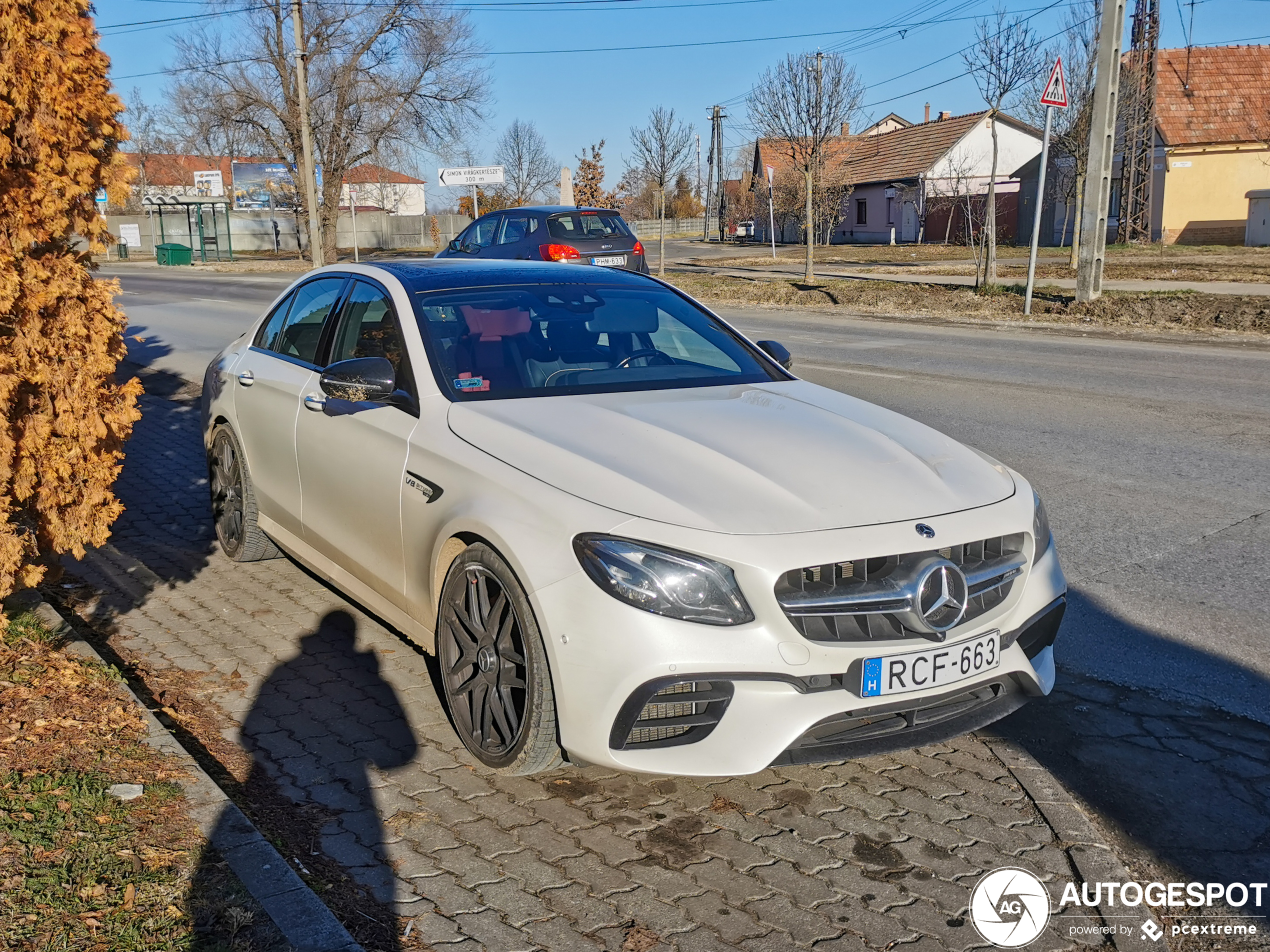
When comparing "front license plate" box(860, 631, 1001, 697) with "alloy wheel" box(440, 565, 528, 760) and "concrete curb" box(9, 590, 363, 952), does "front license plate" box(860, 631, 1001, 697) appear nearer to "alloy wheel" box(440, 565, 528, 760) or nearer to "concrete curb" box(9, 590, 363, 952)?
"alloy wheel" box(440, 565, 528, 760)

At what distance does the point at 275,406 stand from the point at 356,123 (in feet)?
138

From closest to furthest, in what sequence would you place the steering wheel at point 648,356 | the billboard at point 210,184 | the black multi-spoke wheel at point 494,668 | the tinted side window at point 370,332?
1. the black multi-spoke wheel at point 494,668
2. the tinted side window at point 370,332
3. the steering wheel at point 648,356
4. the billboard at point 210,184

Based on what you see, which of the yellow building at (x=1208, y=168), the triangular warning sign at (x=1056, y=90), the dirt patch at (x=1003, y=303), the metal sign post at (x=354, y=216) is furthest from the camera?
the yellow building at (x=1208, y=168)

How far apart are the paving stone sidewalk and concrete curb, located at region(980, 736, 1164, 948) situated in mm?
37

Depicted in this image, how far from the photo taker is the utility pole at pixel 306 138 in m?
32.6

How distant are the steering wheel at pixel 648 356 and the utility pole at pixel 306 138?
2947cm

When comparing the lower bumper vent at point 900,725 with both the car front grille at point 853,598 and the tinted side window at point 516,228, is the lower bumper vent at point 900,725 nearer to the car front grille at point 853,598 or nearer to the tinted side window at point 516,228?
the car front grille at point 853,598

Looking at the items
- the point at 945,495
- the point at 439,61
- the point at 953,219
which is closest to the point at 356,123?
the point at 439,61

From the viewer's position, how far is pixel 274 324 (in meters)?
5.92

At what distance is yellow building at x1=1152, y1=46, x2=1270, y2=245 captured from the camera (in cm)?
4481

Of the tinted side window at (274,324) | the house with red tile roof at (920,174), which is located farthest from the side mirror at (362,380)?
the house with red tile roof at (920,174)

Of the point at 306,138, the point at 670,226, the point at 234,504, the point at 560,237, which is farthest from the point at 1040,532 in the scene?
the point at 670,226

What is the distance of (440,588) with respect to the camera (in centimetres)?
385

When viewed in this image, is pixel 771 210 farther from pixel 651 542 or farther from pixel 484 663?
pixel 651 542
